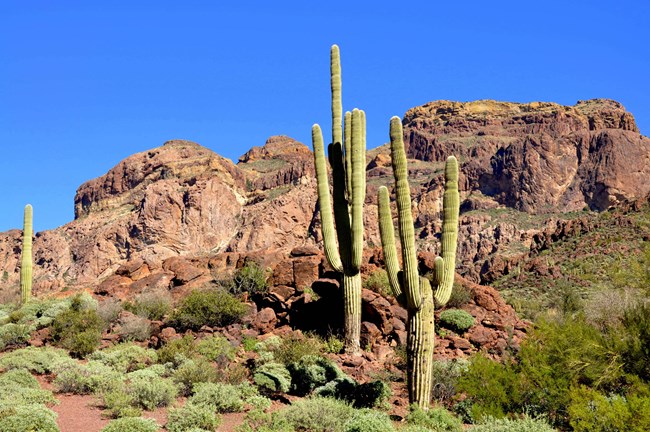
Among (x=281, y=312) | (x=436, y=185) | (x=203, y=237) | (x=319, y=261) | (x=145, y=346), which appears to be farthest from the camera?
(x=436, y=185)

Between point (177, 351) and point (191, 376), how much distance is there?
2.47 metres

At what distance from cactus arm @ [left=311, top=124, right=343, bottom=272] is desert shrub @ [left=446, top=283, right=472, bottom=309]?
503 centimetres

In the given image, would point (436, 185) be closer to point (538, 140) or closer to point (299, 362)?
point (538, 140)

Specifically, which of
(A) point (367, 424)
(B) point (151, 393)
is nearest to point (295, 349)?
(B) point (151, 393)

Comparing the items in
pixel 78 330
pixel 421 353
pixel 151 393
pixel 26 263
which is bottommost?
pixel 151 393

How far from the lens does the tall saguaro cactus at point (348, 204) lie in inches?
653

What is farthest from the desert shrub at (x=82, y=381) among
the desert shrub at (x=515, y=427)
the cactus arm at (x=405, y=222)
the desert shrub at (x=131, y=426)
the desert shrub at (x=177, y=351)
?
the desert shrub at (x=515, y=427)

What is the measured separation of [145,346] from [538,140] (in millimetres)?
76051

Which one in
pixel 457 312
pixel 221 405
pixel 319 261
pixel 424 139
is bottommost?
pixel 221 405

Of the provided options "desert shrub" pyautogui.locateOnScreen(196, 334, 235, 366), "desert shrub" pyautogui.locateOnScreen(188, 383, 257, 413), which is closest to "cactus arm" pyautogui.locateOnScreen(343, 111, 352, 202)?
"desert shrub" pyautogui.locateOnScreen(196, 334, 235, 366)

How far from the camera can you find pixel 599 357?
1308 centimetres

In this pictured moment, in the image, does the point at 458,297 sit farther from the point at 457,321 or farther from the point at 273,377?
the point at 273,377

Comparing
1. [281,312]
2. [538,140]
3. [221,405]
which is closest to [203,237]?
[538,140]

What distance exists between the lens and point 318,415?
39.0 feet
